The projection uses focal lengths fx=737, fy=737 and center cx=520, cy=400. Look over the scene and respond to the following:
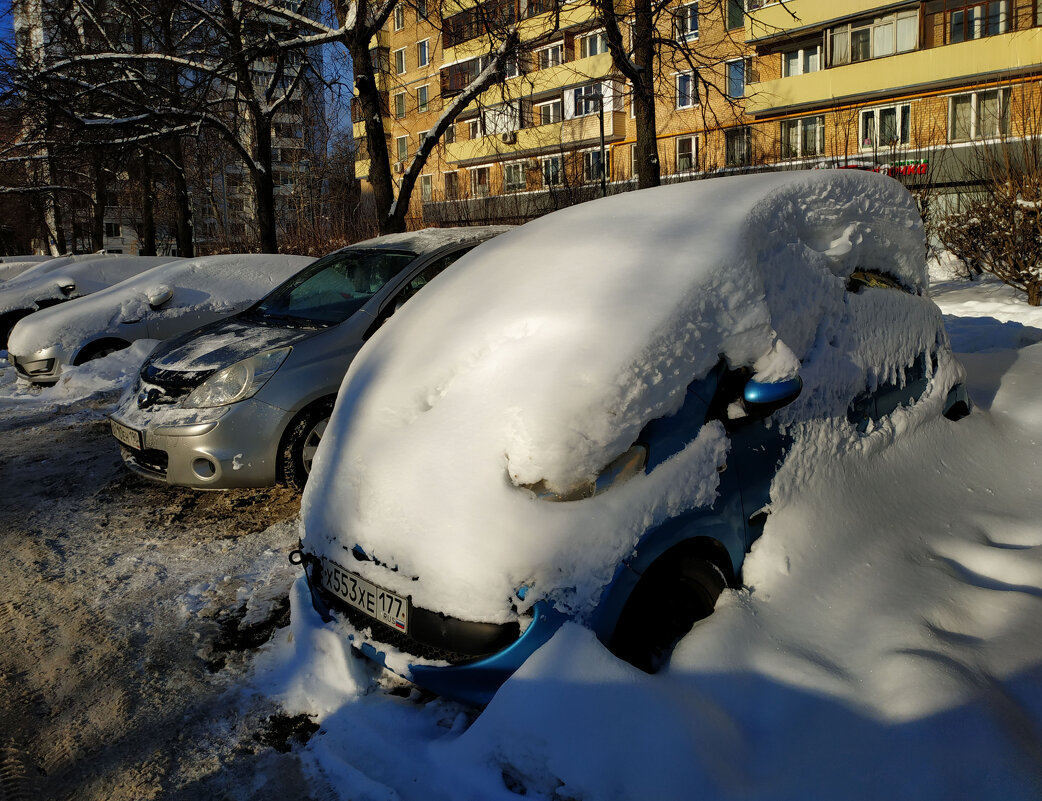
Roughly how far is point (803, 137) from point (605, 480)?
22.0 m

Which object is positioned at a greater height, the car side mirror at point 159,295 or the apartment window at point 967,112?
the apartment window at point 967,112

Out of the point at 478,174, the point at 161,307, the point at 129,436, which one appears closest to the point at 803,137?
the point at 161,307

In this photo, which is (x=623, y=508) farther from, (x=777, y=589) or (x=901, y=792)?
(x=901, y=792)

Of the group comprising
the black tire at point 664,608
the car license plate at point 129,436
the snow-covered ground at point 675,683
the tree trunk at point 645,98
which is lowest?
the snow-covered ground at point 675,683

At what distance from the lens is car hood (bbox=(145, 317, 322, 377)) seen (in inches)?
187

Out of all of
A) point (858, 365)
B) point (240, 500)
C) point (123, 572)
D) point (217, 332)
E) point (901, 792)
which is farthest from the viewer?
point (217, 332)

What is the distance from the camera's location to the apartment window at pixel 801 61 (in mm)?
29258

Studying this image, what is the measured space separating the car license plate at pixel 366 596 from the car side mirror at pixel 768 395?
4.40 feet

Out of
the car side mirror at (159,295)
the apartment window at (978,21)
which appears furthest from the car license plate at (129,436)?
the apartment window at (978,21)

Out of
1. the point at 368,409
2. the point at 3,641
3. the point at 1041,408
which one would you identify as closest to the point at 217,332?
the point at 3,641

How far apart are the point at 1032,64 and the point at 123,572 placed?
88.8ft

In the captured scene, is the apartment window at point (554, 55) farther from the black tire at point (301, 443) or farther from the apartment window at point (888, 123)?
the black tire at point (301, 443)

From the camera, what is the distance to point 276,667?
2.92m

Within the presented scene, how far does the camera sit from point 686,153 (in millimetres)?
26438
